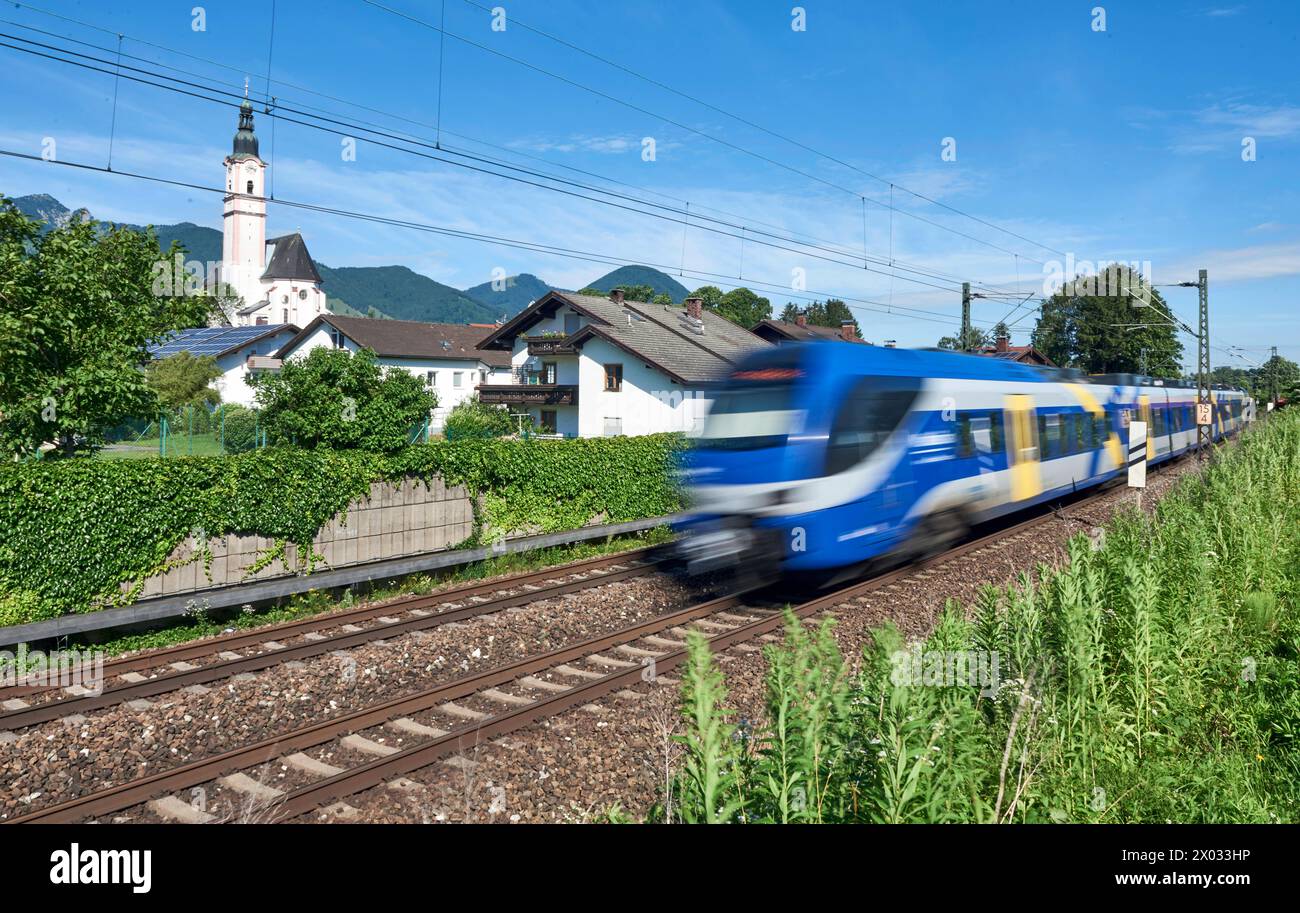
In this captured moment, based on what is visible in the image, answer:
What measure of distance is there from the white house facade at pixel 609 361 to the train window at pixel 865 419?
22541mm

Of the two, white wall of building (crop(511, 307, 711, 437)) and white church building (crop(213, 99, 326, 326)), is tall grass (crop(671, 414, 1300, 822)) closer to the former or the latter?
white wall of building (crop(511, 307, 711, 437))

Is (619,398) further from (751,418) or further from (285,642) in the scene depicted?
(285,642)

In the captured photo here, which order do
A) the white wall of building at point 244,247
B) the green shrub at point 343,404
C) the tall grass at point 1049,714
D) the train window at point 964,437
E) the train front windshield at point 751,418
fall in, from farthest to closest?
the white wall of building at point 244,247, the green shrub at point 343,404, the train window at point 964,437, the train front windshield at point 751,418, the tall grass at point 1049,714

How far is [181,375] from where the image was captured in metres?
41.2

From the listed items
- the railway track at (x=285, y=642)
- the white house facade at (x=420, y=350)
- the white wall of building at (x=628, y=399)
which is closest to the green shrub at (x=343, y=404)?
the railway track at (x=285, y=642)

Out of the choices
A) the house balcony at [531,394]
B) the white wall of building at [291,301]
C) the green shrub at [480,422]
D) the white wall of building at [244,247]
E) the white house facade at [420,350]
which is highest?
the white wall of building at [244,247]

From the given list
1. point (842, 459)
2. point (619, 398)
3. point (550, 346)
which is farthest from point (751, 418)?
point (550, 346)

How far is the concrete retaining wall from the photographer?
11391mm

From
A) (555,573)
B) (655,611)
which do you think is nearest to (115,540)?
(555,573)

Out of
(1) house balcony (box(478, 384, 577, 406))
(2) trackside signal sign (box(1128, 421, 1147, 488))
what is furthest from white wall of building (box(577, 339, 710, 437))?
(2) trackside signal sign (box(1128, 421, 1147, 488))

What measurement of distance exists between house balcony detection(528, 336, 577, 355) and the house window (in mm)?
2357

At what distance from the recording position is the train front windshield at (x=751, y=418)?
11.0 metres

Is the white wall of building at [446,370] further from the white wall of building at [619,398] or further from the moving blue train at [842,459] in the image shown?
the moving blue train at [842,459]
